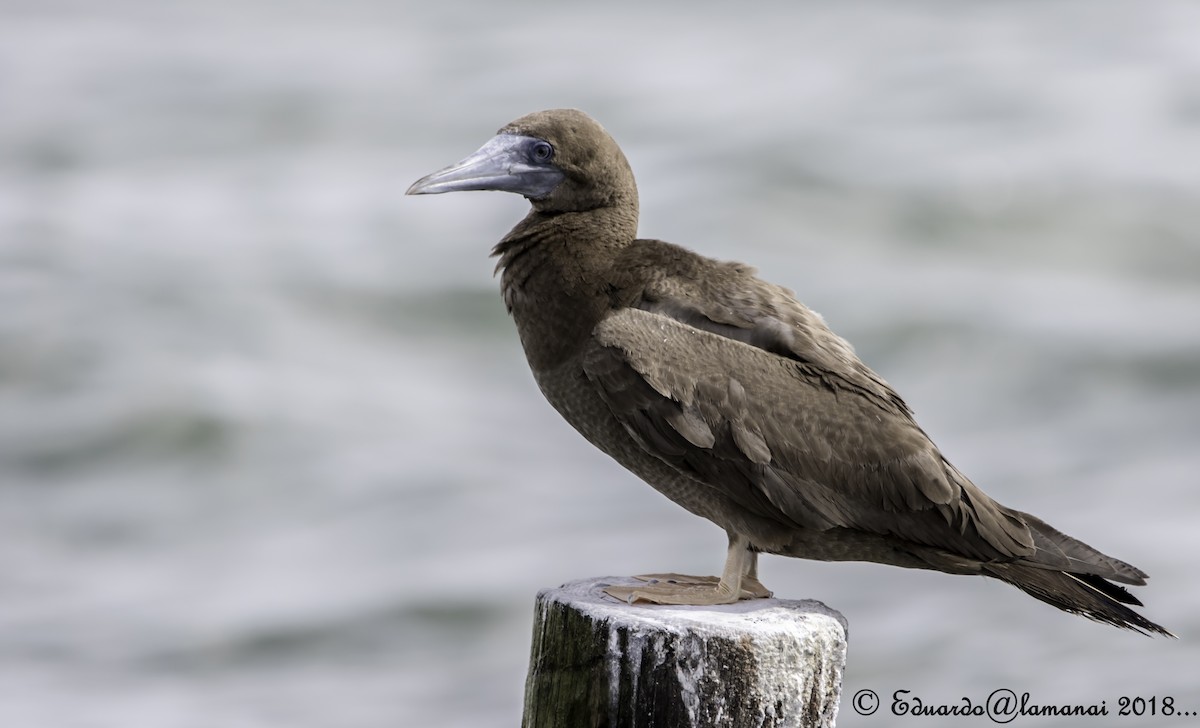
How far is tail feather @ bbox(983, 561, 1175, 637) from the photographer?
20.2ft

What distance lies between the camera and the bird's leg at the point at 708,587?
613 cm

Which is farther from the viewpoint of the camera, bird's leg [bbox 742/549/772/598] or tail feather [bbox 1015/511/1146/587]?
bird's leg [bbox 742/549/772/598]

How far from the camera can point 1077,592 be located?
6266 millimetres

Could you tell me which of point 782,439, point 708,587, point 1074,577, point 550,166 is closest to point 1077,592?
point 1074,577

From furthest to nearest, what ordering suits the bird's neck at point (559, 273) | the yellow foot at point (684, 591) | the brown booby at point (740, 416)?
1. the bird's neck at point (559, 273)
2. the brown booby at point (740, 416)
3. the yellow foot at point (684, 591)

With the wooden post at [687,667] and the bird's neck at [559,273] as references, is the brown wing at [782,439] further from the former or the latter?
the wooden post at [687,667]

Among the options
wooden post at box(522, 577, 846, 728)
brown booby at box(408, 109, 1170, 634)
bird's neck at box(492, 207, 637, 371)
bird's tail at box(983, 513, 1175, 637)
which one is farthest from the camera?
bird's neck at box(492, 207, 637, 371)

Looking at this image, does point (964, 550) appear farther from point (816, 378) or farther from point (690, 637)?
point (690, 637)

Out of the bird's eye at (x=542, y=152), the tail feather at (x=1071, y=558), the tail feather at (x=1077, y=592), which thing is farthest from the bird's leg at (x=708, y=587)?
the bird's eye at (x=542, y=152)

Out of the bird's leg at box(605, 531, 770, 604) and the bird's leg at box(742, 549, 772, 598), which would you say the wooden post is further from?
the bird's leg at box(742, 549, 772, 598)

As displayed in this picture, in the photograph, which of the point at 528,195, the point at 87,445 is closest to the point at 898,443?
the point at 528,195

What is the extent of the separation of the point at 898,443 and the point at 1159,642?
32.8 feet

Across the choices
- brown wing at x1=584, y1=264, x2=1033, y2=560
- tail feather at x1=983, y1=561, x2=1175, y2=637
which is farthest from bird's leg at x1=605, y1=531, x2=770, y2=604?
tail feather at x1=983, y1=561, x2=1175, y2=637

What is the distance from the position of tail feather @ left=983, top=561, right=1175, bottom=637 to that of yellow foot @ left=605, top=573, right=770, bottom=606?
922 millimetres
